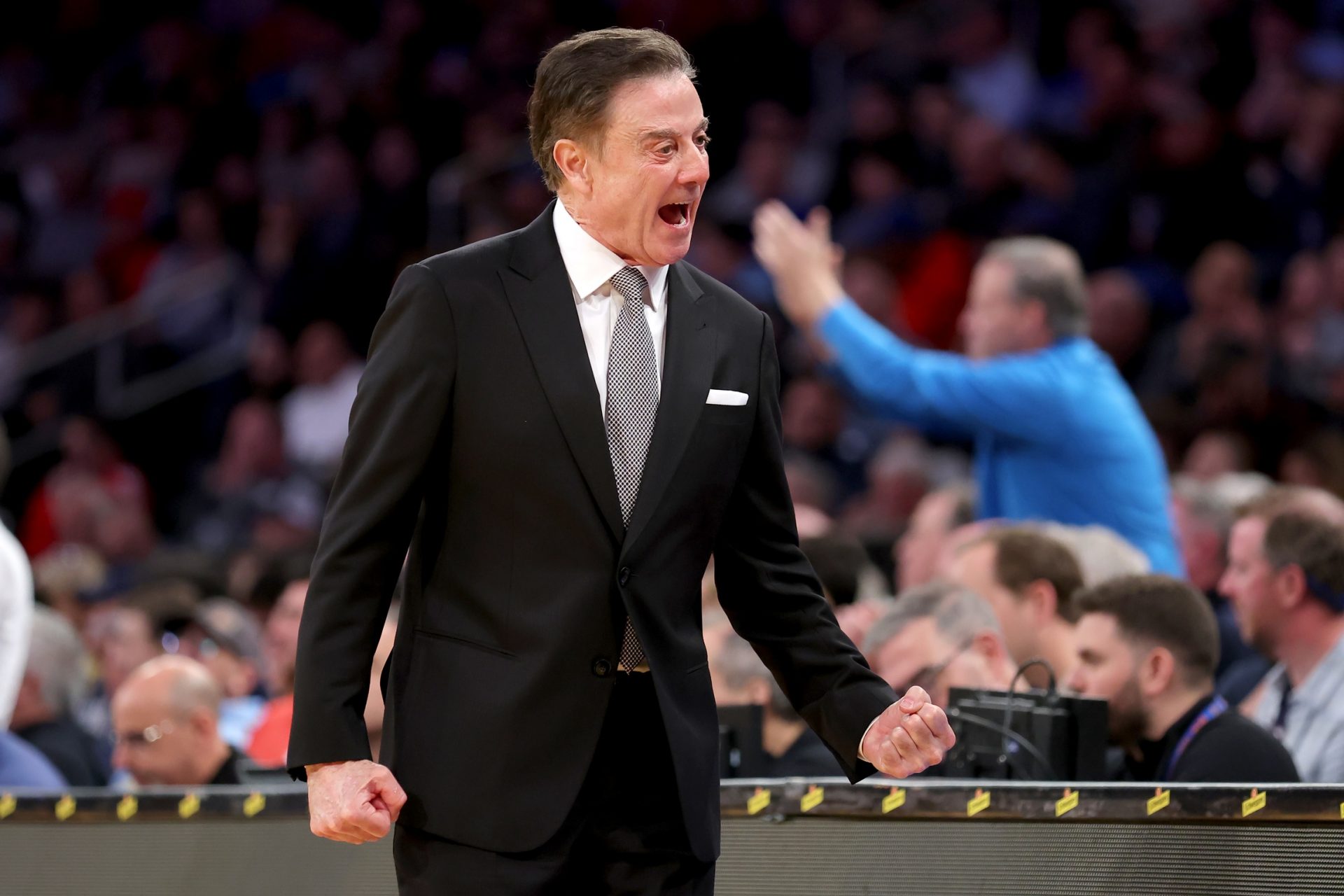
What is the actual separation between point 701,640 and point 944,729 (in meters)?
0.37

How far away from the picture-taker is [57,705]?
252 inches

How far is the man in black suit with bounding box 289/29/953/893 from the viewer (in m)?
2.37

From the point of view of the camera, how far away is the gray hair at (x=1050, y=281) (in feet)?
20.1

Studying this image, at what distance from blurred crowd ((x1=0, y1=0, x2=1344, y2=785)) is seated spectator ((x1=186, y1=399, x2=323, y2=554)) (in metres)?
0.03

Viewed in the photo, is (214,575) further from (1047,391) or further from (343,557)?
(343,557)

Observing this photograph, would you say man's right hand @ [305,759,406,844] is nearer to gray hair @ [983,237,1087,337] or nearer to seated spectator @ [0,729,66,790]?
seated spectator @ [0,729,66,790]

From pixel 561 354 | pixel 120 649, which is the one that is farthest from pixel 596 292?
pixel 120 649

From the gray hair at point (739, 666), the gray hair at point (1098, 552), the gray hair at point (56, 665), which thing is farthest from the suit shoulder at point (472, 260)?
the gray hair at point (56, 665)

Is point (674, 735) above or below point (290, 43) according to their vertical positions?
below

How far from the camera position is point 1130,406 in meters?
6.18

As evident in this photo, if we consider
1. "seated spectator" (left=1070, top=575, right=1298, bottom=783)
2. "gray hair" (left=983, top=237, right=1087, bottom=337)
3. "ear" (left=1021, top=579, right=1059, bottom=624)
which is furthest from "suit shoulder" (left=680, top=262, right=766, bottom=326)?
"gray hair" (left=983, top=237, right=1087, bottom=337)

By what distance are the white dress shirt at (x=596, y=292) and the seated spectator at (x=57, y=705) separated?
3.90 metres

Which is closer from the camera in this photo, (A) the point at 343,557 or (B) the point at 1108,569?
(A) the point at 343,557

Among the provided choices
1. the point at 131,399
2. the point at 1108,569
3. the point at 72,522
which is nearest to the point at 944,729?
the point at 1108,569
